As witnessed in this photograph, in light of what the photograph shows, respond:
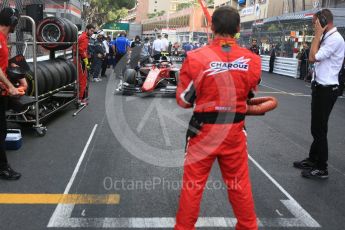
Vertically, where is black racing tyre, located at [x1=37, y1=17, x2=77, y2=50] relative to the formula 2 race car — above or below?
above

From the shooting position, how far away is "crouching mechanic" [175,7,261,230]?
10.1 feet

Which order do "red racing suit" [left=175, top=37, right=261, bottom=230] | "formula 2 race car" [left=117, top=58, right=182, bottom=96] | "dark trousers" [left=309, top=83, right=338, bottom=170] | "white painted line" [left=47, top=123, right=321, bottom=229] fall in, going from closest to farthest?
1. "red racing suit" [left=175, top=37, right=261, bottom=230]
2. "white painted line" [left=47, top=123, right=321, bottom=229]
3. "dark trousers" [left=309, top=83, right=338, bottom=170]
4. "formula 2 race car" [left=117, top=58, right=182, bottom=96]

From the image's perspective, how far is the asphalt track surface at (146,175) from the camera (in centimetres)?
411

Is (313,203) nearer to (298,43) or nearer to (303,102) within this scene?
(303,102)

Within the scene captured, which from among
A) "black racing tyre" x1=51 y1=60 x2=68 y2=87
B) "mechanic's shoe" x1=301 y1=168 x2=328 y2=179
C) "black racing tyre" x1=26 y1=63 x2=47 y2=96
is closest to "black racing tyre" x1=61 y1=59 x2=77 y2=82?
"black racing tyre" x1=51 y1=60 x2=68 y2=87

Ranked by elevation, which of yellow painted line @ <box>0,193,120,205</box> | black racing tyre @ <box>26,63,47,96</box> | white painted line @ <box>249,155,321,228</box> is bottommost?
white painted line @ <box>249,155,321,228</box>

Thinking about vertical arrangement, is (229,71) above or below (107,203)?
above

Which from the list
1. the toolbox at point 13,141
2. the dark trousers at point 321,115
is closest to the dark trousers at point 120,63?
the toolbox at point 13,141

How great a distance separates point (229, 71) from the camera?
121 inches

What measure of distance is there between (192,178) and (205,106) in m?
0.54

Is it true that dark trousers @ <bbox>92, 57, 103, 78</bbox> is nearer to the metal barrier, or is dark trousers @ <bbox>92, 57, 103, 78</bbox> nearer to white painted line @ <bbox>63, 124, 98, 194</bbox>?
white painted line @ <bbox>63, 124, 98, 194</bbox>

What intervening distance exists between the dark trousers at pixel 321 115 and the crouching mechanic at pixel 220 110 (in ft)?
7.73

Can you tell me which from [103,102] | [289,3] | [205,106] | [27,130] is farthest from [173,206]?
[289,3]

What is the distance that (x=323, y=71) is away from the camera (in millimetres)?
5215
